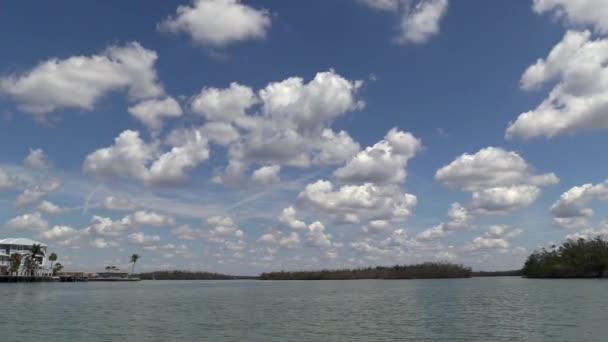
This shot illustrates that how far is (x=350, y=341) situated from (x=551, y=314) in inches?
1352

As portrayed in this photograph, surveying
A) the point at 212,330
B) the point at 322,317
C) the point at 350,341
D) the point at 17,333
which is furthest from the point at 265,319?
the point at 17,333

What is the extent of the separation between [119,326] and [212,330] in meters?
11.7

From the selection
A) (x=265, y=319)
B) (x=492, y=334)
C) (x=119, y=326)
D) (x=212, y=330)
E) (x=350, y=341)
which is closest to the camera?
(x=350, y=341)

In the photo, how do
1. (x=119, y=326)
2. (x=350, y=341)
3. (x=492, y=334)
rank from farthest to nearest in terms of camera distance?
(x=119, y=326) → (x=492, y=334) → (x=350, y=341)

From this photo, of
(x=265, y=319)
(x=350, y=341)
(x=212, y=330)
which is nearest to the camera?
(x=350, y=341)

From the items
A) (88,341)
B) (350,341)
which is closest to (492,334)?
(350,341)

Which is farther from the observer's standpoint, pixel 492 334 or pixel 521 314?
pixel 521 314

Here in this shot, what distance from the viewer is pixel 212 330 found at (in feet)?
185

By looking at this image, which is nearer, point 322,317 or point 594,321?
point 594,321

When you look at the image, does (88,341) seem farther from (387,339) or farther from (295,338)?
(387,339)

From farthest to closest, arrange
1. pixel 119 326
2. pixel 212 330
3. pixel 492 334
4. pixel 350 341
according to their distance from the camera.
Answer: pixel 119 326, pixel 212 330, pixel 492 334, pixel 350 341

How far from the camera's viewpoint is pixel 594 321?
58.8 meters

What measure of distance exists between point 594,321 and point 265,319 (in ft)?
124

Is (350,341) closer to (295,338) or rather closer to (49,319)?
(295,338)
